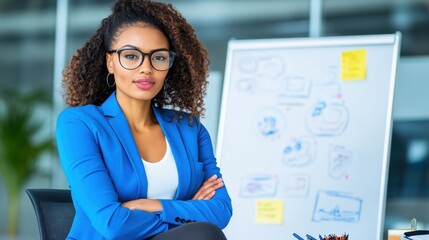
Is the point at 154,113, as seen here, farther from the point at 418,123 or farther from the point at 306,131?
the point at 418,123

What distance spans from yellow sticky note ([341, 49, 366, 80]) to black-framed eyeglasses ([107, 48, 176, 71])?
67.4 inches

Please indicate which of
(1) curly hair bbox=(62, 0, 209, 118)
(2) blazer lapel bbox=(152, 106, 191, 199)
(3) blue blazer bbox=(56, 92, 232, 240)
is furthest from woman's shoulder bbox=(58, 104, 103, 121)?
(2) blazer lapel bbox=(152, 106, 191, 199)

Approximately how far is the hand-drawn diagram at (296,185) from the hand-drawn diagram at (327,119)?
0.23 metres

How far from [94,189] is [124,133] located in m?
0.22

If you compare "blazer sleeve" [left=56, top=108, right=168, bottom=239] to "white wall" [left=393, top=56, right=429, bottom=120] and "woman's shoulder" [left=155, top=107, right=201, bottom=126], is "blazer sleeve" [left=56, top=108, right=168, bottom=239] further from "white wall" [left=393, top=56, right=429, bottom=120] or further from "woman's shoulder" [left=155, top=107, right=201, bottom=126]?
"white wall" [left=393, top=56, right=429, bottom=120]

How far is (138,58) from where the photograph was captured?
2.22 metres

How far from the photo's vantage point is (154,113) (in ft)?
7.87

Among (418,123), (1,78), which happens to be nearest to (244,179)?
(418,123)

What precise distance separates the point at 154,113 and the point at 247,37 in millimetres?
2370

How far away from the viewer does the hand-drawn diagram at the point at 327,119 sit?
A: 3.75 meters

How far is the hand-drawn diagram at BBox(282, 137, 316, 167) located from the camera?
12.4 ft

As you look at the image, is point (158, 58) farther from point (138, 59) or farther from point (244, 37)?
point (244, 37)

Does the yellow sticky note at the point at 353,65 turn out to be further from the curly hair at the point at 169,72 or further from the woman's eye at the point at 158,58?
the woman's eye at the point at 158,58

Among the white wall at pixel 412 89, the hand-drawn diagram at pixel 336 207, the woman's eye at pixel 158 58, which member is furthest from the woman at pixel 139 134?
the white wall at pixel 412 89
